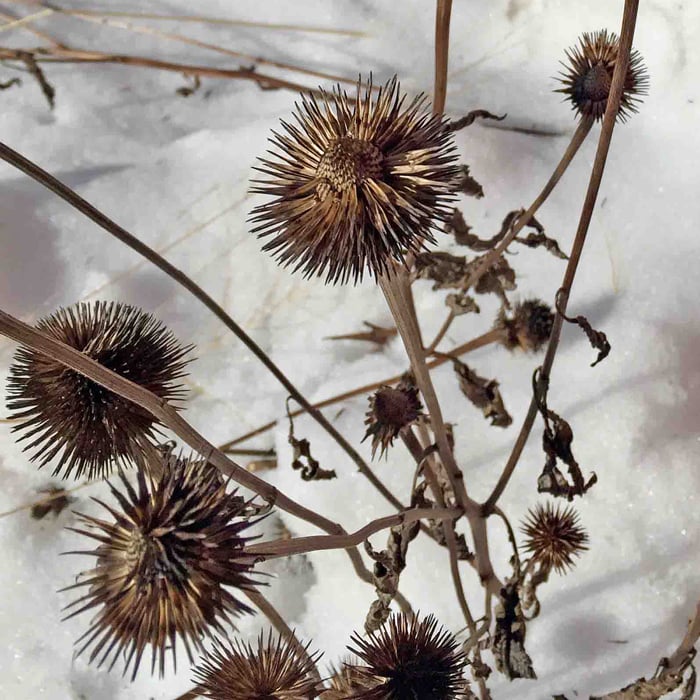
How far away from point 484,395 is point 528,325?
12cm

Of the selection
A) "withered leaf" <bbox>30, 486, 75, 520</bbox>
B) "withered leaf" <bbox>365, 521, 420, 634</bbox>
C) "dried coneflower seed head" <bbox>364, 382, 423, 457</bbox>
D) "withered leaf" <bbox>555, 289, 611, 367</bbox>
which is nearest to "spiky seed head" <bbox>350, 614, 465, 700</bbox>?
"withered leaf" <bbox>365, 521, 420, 634</bbox>

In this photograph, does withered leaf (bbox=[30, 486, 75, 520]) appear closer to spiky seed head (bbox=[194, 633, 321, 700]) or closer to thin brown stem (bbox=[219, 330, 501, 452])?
thin brown stem (bbox=[219, 330, 501, 452])

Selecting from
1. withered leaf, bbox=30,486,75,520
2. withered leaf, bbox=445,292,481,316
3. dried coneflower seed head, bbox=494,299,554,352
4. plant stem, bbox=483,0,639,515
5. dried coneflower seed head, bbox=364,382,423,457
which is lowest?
dried coneflower seed head, bbox=364,382,423,457

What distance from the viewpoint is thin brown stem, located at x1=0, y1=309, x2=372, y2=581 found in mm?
371

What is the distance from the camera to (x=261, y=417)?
92cm

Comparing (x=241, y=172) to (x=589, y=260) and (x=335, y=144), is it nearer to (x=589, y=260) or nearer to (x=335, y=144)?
(x=589, y=260)

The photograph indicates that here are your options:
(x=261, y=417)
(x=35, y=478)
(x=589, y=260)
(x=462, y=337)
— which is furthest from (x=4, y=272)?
(x=589, y=260)

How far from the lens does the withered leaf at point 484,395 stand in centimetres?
74

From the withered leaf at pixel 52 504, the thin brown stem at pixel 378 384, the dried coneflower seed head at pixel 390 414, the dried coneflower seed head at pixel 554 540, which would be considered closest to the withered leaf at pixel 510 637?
the dried coneflower seed head at pixel 554 540

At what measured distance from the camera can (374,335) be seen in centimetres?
91

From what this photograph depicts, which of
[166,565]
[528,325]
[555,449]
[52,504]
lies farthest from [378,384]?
[166,565]

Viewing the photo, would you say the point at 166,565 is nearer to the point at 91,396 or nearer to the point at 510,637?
the point at 91,396

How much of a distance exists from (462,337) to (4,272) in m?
0.55

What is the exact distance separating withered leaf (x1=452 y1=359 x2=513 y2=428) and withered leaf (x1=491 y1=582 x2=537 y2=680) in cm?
17
